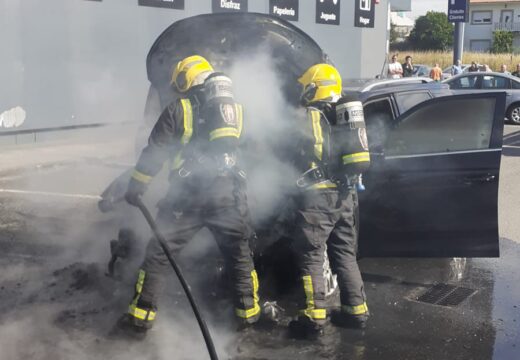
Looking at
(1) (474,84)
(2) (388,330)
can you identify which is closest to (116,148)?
(2) (388,330)

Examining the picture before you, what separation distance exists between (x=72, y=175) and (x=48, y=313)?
16.7ft

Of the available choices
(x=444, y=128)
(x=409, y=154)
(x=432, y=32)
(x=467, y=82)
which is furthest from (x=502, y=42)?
(x=409, y=154)

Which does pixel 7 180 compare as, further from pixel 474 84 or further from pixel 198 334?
pixel 474 84

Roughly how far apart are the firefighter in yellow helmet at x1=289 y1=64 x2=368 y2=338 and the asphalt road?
9.7 inches

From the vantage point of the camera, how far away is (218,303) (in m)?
4.40

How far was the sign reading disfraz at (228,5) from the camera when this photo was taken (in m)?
13.9

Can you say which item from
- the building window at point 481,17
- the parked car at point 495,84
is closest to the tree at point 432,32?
the building window at point 481,17

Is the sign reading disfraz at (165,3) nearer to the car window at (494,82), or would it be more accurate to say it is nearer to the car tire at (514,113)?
the car window at (494,82)

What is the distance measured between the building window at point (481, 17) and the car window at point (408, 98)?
61770 millimetres

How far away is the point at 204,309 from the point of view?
14.1 ft

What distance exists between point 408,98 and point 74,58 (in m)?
7.11

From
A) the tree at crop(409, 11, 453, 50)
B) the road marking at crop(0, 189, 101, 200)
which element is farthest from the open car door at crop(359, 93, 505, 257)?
the tree at crop(409, 11, 453, 50)

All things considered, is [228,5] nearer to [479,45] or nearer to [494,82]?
[494,82]

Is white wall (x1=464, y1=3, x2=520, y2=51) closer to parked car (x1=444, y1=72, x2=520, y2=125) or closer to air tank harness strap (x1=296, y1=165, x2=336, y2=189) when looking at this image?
parked car (x1=444, y1=72, x2=520, y2=125)
